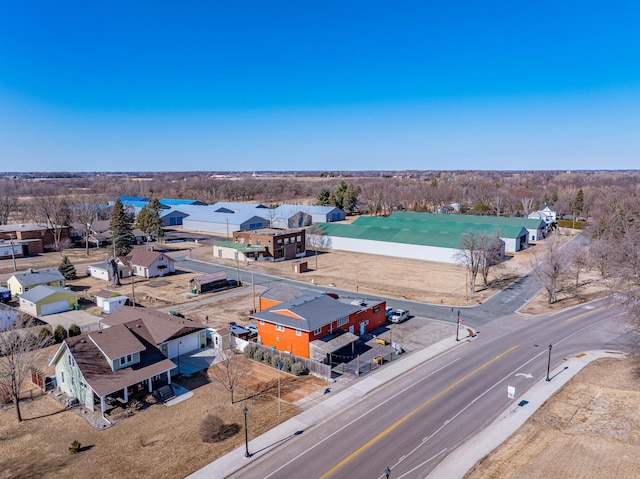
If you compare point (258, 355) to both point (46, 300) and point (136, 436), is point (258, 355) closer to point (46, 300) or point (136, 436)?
point (136, 436)

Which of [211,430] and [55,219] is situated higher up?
[55,219]

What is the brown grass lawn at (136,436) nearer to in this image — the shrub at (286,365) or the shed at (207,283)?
the shrub at (286,365)

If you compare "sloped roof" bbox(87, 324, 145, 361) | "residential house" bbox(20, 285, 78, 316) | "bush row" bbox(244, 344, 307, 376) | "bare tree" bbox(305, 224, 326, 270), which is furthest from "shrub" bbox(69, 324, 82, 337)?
"bare tree" bbox(305, 224, 326, 270)

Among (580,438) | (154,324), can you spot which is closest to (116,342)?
(154,324)

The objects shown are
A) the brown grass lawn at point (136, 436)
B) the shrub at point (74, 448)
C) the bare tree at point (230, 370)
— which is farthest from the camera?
the bare tree at point (230, 370)

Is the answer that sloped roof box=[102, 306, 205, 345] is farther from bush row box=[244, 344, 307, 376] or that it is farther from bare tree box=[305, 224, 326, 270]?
bare tree box=[305, 224, 326, 270]

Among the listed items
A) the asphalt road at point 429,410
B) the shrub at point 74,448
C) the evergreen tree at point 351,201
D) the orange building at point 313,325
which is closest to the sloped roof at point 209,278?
the orange building at point 313,325

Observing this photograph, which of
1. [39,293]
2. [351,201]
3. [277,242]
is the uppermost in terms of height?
[351,201]

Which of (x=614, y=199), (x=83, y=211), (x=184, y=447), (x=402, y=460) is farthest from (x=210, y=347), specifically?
(x=614, y=199)
